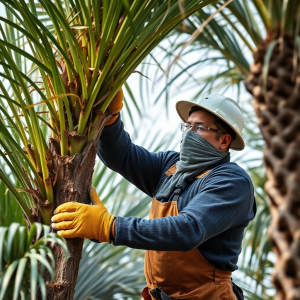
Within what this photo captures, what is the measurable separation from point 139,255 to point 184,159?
1.58 m

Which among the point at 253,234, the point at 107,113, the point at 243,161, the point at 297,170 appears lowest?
the point at 253,234

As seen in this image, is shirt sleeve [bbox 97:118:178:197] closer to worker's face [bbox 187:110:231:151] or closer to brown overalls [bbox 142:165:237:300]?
worker's face [bbox 187:110:231:151]

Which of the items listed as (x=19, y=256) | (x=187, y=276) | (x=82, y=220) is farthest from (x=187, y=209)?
(x=19, y=256)

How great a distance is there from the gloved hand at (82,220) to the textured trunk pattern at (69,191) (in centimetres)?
4

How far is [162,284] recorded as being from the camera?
2098 mm

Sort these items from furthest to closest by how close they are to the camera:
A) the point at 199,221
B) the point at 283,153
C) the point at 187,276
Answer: the point at 187,276 < the point at 199,221 < the point at 283,153

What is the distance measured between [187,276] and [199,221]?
330 millimetres

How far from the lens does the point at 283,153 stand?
3.10 feet

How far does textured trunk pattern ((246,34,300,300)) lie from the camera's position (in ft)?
2.96

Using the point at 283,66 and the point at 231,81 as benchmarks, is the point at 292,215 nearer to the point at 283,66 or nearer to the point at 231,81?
the point at 283,66

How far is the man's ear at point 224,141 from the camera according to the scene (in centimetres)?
241

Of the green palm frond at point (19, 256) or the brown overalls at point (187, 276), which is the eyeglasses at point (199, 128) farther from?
the green palm frond at point (19, 256)

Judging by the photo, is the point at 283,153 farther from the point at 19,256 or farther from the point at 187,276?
the point at 187,276

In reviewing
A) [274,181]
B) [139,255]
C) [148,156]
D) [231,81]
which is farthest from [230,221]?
[231,81]
